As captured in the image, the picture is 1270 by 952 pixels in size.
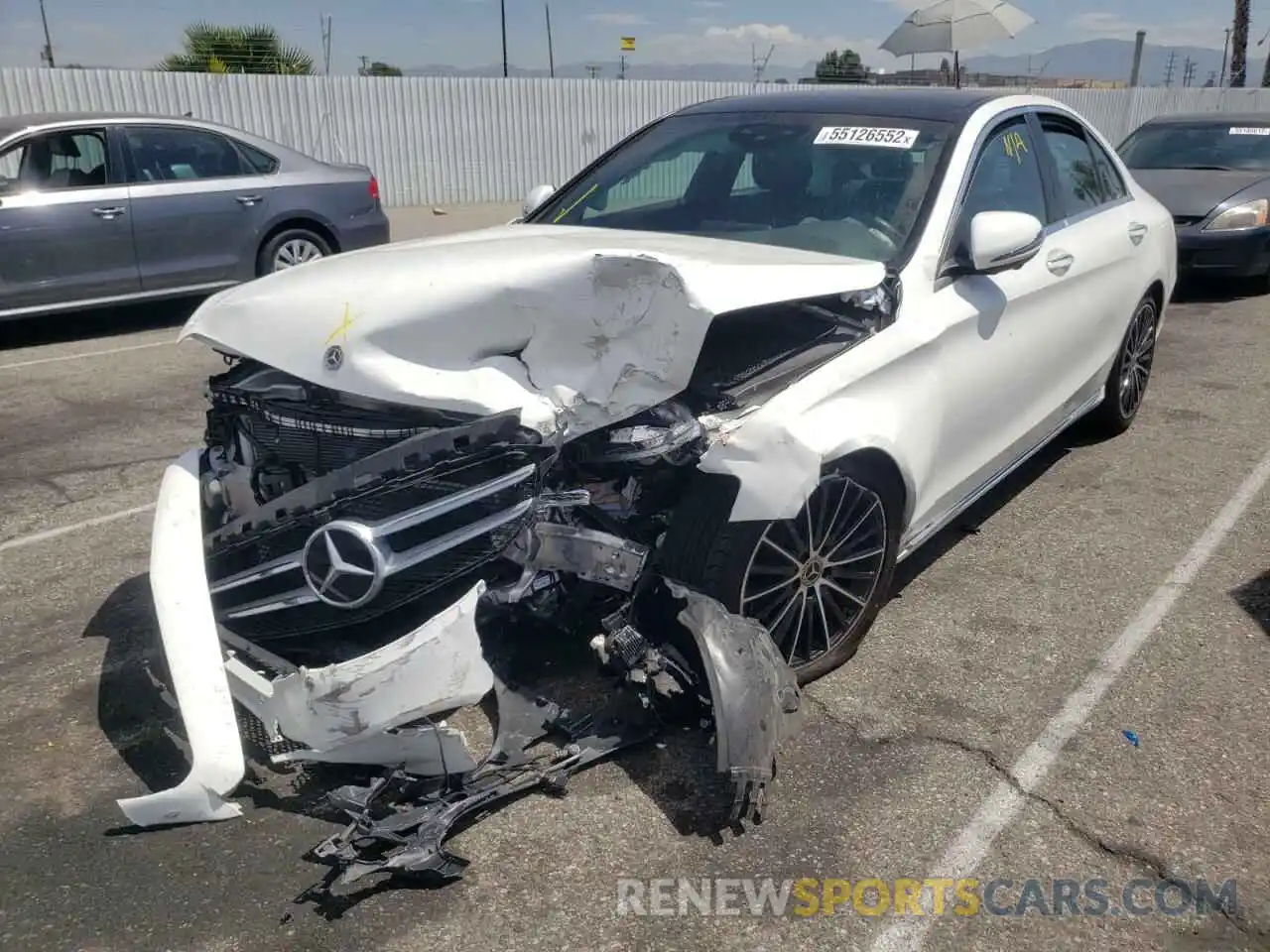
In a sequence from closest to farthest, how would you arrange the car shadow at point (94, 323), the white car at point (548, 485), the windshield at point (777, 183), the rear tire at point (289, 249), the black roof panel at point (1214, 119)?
1. the white car at point (548, 485)
2. the windshield at point (777, 183)
3. the car shadow at point (94, 323)
4. the rear tire at point (289, 249)
5. the black roof panel at point (1214, 119)

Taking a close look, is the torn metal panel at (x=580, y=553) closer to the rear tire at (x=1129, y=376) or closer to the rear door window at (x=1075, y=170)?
the rear door window at (x=1075, y=170)

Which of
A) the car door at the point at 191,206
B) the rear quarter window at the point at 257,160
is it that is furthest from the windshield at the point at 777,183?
the rear quarter window at the point at 257,160

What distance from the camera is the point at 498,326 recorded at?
2977 millimetres

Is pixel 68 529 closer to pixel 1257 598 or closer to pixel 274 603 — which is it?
pixel 274 603

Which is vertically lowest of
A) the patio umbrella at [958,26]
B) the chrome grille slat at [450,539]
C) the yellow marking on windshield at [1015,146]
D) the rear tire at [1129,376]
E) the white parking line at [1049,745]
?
the white parking line at [1049,745]

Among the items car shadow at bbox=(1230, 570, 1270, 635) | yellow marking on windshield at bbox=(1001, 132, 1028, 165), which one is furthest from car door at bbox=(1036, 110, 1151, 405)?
car shadow at bbox=(1230, 570, 1270, 635)

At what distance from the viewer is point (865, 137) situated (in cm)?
404

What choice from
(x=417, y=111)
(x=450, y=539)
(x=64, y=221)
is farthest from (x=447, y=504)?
(x=417, y=111)

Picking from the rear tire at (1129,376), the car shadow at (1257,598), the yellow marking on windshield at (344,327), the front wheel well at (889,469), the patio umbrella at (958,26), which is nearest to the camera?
the yellow marking on windshield at (344,327)

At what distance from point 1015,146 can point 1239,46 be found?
37.0 metres

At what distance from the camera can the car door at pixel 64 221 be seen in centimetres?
793

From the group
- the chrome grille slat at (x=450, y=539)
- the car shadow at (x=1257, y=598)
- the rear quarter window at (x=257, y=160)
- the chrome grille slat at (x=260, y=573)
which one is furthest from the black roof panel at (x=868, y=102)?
the rear quarter window at (x=257, y=160)

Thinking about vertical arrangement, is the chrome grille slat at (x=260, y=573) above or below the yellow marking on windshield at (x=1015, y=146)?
below

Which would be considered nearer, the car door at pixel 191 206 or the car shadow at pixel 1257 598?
the car shadow at pixel 1257 598
